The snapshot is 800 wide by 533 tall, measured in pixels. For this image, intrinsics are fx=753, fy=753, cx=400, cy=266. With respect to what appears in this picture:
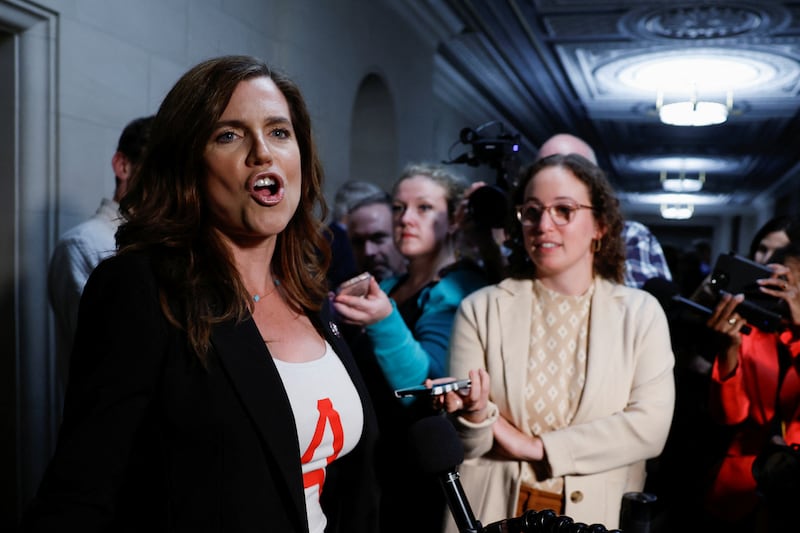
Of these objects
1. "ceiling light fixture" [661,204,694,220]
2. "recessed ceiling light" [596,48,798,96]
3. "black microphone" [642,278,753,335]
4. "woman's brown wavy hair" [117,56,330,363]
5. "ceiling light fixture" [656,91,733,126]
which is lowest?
"black microphone" [642,278,753,335]

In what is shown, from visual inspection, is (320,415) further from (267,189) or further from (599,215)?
(599,215)

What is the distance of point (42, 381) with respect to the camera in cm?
304

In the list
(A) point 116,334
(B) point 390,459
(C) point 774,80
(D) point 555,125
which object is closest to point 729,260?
(B) point 390,459

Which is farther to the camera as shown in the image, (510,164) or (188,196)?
(510,164)

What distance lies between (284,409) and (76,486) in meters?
0.31

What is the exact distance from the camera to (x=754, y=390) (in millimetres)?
2357

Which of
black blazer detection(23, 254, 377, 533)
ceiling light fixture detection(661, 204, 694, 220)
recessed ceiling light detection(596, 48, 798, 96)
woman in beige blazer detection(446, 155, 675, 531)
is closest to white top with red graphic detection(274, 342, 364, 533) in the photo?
black blazer detection(23, 254, 377, 533)

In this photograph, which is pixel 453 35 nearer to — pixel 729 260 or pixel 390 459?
pixel 729 260

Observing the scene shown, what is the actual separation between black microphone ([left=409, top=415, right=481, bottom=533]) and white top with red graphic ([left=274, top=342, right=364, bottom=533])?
0.41 ft

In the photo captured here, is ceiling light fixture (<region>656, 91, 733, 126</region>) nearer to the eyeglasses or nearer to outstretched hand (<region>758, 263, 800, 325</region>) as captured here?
outstretched hand (<region>758, 263, 800, 325</region>)

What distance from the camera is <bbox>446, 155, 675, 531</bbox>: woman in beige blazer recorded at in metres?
1.84

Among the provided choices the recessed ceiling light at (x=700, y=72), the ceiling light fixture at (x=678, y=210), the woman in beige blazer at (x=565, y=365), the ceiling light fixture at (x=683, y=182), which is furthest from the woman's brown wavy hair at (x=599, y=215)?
the ceiling light fixture at (x=678, y=210)

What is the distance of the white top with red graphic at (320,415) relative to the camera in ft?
4.16

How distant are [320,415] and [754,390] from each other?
1.64 metres
